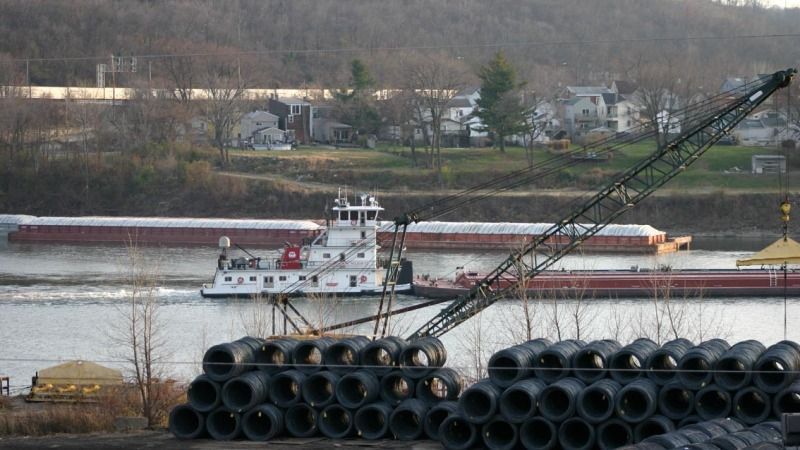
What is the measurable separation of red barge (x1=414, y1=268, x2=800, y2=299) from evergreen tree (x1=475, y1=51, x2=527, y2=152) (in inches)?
1014

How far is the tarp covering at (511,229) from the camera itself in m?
52.1

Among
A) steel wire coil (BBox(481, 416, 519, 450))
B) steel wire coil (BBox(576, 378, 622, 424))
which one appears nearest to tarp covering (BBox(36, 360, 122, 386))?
steel wire coil (BBox(481, 416, 519, 450))

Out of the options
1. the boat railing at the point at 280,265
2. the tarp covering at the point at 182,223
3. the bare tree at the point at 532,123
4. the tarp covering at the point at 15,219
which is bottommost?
the boat railing at the point at 280,265

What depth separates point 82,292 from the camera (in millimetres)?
39719

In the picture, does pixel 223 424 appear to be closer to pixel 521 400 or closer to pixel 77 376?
pixel 521 400

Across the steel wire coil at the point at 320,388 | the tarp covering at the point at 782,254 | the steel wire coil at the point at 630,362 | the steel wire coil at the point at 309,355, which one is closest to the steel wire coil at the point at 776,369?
the steel wire coil at the point at 630,362

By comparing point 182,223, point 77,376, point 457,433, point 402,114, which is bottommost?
point 77,376

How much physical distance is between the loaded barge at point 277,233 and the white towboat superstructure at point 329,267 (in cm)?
812

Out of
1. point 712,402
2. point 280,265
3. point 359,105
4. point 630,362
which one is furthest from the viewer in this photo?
point 359,105

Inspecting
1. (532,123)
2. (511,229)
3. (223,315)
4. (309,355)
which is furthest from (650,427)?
(532,123)

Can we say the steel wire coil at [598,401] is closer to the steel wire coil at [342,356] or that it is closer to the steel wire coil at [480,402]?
the steel wire coil at [480,402]

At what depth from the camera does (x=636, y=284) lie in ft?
132

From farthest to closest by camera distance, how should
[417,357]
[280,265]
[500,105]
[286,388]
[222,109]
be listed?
1. [222,109]
2. [500,105]
3. [280,265]
4. [417,357]
5. [286,388]

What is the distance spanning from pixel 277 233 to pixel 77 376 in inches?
1210
